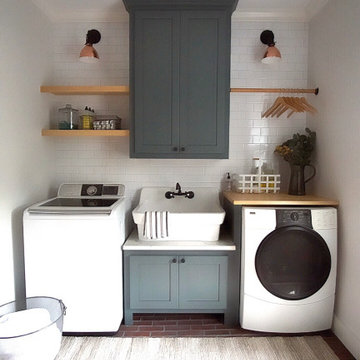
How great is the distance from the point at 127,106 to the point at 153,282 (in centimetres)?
156

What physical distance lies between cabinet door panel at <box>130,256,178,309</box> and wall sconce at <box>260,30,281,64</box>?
1.79 metres

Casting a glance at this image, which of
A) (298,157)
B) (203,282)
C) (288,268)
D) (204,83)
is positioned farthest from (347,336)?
(204,83)

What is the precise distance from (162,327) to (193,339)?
0.28 metres

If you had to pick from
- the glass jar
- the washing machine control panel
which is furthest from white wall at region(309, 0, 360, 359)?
the glass jar

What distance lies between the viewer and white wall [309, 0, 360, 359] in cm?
183

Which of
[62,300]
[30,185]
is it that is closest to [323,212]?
[62,300]

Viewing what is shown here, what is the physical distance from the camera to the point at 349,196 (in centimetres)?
189

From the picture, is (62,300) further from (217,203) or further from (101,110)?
(101,110)

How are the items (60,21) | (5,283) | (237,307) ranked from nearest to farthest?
(5,283) → (237,307) → (60,21)

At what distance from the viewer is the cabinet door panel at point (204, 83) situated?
7.11ft

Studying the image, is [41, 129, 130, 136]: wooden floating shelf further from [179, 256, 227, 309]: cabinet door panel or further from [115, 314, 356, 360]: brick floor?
[115, 314, 356, 360]: brick floor

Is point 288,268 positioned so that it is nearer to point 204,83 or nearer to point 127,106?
point 204,83

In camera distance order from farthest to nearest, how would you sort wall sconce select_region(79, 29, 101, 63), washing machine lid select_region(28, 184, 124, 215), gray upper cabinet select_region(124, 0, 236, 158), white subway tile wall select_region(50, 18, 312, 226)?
white subway tile wall select_region(50, 18, 312, 226) < wall sconce select_region(79, 29, 101, 63) < gray upper cabinet select_region(124, 0, 236, 158) < washing machine lid select_region(28, 184, 124, 215)

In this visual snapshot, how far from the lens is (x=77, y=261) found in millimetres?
1885
